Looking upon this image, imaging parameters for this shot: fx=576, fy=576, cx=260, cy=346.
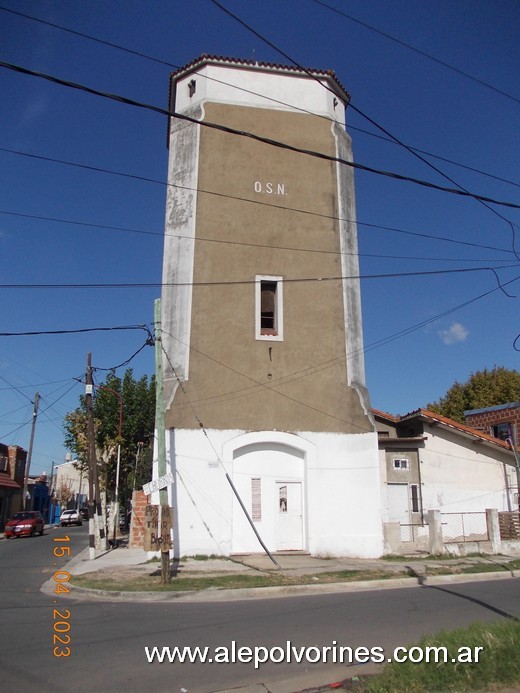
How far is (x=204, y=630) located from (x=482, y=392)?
38265mm

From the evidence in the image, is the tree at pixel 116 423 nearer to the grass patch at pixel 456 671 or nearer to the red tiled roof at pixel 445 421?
the red tiled roof at pixel 445 421

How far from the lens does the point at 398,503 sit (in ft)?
72.3

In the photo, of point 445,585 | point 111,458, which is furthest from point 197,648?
point 111,458

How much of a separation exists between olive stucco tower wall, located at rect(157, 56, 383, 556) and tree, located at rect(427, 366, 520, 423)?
86.9 ft

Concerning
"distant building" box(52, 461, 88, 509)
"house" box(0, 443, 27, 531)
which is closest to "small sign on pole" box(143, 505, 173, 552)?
"house" box(0, 443, 27, 531)

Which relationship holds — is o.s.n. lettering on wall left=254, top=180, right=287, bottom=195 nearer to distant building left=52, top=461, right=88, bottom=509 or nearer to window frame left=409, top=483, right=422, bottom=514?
window frame left=409, top=483, right=422, bottom=514

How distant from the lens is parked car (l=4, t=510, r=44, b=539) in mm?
34656

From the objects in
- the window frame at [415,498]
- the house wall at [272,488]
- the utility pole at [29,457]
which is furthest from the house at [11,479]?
the window frame at [415,498]

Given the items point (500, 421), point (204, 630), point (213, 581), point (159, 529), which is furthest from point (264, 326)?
point (500, 421)

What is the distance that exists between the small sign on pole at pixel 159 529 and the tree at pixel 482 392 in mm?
32941

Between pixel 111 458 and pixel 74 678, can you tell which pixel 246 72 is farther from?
pixel 111 458

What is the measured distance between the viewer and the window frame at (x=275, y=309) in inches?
729

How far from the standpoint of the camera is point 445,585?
13.0 meters
